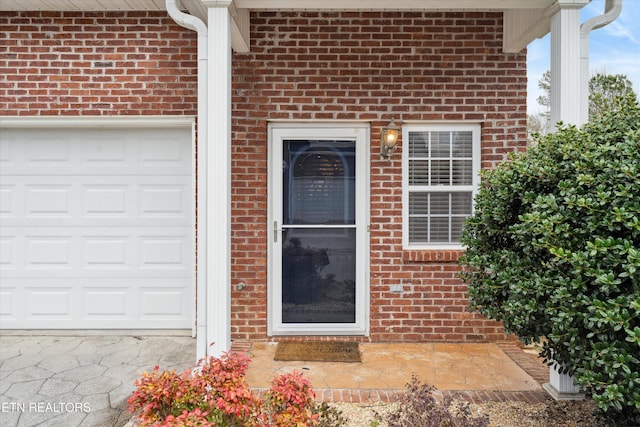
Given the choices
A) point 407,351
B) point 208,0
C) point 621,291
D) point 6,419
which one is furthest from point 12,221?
point 621,291

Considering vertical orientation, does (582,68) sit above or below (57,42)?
below

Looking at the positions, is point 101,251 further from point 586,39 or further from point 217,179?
point 586,39

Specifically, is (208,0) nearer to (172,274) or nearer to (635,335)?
(172,274)

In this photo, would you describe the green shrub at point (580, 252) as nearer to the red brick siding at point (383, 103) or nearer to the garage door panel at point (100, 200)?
the red brick siding at point (383, 103)

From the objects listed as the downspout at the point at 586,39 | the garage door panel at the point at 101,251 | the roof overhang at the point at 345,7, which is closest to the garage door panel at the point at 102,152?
the garage door panel at the point at 101,251

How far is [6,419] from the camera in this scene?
2.66 m

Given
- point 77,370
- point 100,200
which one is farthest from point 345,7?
point 77,370

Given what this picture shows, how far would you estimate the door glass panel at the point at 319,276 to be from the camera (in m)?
4.07

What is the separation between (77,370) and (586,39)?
185 inches

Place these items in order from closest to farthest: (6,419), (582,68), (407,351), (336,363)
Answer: (6,419), (582,68), (336,363), (407,351)

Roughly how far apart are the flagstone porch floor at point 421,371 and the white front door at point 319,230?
0.39 m

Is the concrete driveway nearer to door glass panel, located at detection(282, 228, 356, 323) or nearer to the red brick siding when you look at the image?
the red brick siding

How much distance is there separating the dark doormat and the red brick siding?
30 centimetres

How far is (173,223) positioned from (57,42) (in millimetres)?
2128
